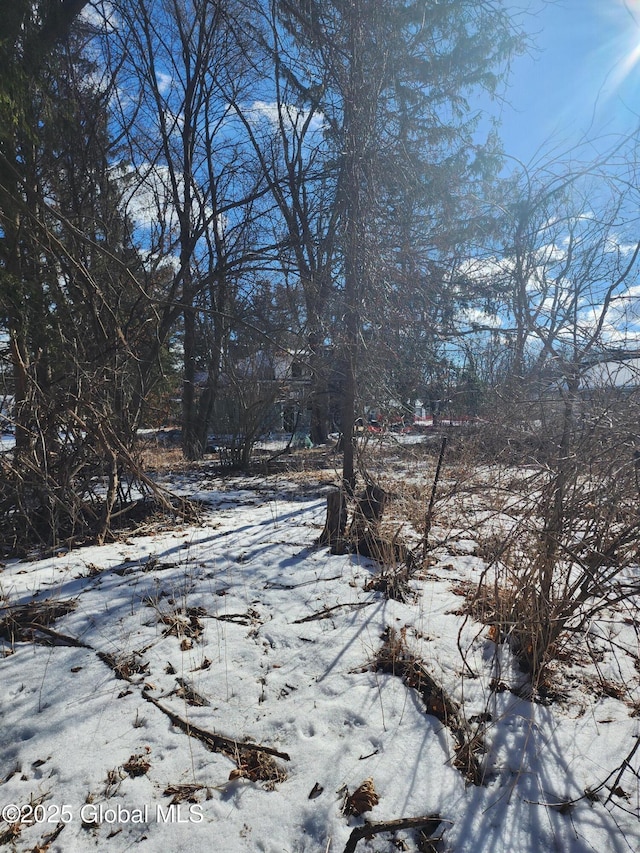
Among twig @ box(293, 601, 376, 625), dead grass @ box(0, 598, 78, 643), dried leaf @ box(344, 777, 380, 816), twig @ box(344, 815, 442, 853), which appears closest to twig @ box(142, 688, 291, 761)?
dried leaf @ box(344, 777, 380, 816)

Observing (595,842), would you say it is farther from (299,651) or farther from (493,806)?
(299,651)

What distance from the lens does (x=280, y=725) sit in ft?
6.67

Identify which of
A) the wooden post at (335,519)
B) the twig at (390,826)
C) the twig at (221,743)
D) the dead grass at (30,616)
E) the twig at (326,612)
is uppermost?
the wooden post at (335,519)

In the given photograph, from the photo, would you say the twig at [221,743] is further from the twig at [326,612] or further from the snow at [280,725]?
the twig at [326,612]

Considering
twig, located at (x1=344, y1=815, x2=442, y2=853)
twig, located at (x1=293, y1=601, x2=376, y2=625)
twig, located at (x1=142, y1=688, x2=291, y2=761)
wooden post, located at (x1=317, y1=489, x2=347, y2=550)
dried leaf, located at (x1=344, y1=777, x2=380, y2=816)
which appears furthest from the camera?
wooden post, located at (x1=317, y1=489, x2=347, y2=550)

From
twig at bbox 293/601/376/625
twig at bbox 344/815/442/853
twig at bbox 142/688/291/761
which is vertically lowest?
twig at bbox 344/815/442/853

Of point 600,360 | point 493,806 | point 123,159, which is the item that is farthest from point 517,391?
point 123,159

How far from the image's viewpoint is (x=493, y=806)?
165 centimetres

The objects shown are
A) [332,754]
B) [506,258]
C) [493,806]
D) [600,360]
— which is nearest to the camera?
[493,806]

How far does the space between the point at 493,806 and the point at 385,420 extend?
11.7 feet

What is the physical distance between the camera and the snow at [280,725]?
1568mm

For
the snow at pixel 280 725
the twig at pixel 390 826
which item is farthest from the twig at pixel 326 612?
the twig at pixel 390 826

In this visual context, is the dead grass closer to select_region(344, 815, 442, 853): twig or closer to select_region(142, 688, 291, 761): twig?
select_region(142, 688, 291, 761): twig

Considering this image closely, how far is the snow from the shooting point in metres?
1.57
